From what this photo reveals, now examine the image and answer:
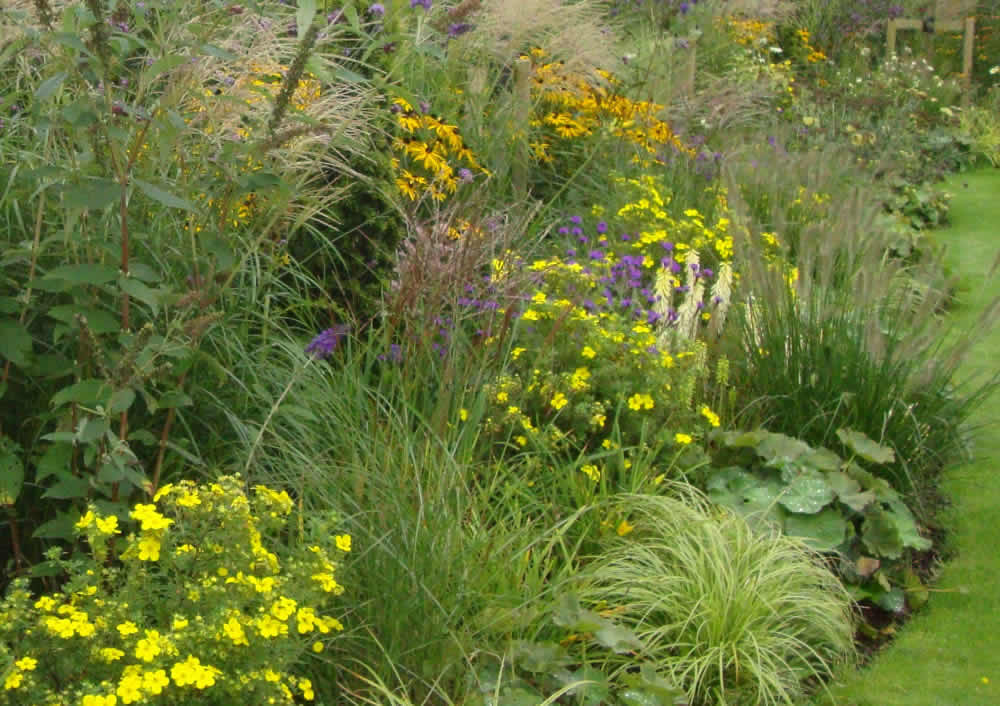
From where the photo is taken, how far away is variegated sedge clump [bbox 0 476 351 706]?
267 cm

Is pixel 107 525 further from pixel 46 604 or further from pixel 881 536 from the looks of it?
pixel 881 536

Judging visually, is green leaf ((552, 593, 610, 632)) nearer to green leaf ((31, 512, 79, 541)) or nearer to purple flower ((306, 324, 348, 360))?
purple flower ((306, 324, 348, 360))

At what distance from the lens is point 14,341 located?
10.4ft

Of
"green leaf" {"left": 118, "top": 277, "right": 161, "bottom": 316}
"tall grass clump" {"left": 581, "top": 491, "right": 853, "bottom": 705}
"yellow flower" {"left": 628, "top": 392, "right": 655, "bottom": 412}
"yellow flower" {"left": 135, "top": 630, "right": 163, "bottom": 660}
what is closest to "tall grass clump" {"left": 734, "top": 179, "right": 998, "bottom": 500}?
"yellow flower" {"left": 628, "top": 392, "right": 655, "bottom": 412}

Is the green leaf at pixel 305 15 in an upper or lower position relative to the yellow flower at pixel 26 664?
upper

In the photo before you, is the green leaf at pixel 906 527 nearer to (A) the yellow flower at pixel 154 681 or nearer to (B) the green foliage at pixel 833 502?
(B) the green foliage at pixel 833 502

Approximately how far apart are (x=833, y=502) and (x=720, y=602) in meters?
1.00

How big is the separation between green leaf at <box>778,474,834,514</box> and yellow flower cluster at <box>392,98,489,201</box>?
1860mm

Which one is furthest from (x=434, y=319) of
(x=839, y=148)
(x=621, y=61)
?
(x=839, y=148)

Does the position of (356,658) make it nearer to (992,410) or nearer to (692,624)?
(692,624)

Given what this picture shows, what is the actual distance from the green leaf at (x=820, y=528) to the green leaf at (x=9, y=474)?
2.70 metres

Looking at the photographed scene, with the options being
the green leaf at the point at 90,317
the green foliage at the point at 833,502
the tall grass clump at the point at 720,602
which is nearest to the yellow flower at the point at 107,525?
the green leaf at the point at 90,317

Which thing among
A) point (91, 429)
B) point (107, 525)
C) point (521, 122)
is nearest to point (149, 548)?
point (107, 525)

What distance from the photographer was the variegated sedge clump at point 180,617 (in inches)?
105
